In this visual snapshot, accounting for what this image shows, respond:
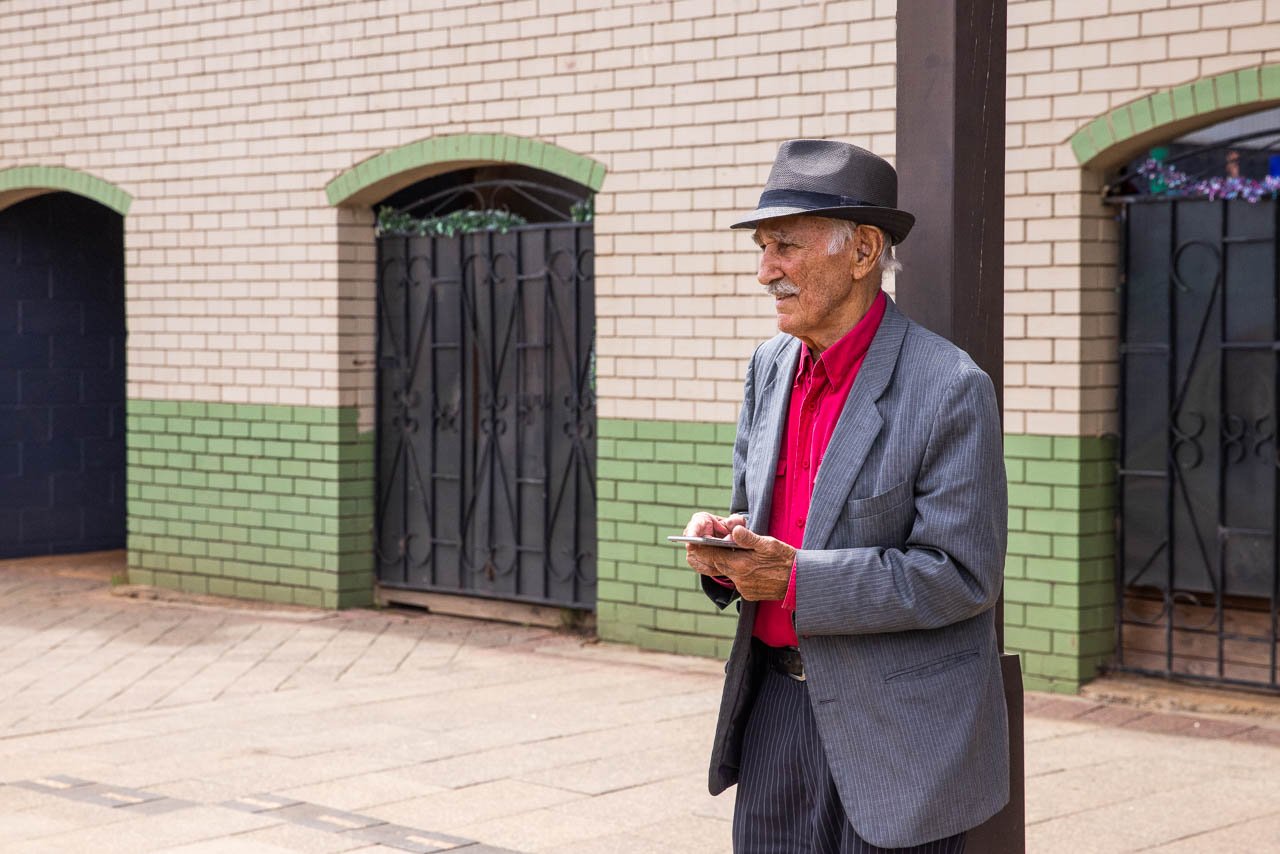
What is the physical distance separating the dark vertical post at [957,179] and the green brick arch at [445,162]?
5700 millimetres

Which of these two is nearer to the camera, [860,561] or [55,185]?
[860,561]

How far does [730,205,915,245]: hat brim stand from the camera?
3178mm

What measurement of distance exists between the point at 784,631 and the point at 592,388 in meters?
6.28

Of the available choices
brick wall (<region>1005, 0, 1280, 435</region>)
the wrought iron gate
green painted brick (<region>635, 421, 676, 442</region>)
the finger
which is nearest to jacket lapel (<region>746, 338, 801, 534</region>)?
the finger

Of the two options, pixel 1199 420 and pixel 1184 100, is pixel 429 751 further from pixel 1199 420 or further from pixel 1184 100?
pixel 1184 100

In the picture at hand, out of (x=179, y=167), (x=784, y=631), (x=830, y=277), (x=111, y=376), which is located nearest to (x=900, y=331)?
(x=830, y=277)

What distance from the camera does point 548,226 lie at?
377 inches

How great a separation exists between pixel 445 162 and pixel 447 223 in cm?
39

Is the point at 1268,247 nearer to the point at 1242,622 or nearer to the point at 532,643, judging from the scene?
the point at 1242,622

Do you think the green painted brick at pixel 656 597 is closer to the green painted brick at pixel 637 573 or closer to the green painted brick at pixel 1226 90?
the green painted brick at pixel 637 573

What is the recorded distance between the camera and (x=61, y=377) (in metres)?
13.1

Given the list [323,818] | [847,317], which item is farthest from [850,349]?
[323,818]

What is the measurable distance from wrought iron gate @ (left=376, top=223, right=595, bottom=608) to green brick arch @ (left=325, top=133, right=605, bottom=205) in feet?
1.01

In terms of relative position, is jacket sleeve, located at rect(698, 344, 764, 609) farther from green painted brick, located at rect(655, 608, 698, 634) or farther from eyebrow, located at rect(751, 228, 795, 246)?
green painted brick, located at rect(655, 608, 698, 634)
